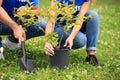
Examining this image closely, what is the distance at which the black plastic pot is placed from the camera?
19.0ft

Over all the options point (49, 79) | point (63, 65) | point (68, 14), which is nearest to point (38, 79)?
point (49, 79)

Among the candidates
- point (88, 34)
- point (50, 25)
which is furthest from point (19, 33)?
point (88, 34)

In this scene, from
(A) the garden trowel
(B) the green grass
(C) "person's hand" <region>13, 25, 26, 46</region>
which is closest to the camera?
(B) the green grass

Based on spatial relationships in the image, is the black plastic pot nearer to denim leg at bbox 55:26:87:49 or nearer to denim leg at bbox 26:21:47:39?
denim leg at bbox 55:26:87:49

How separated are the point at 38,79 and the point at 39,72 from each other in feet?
0.84

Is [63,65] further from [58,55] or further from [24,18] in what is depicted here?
[24,18]

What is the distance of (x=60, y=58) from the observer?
5.85 metres

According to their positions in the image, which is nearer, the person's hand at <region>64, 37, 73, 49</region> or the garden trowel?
the garden trowel

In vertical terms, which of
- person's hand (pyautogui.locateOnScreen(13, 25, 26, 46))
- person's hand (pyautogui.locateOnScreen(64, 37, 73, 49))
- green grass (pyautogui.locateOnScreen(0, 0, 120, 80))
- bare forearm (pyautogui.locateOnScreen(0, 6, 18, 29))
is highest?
bare forearm (pyautogui.locateOnScreen(0, 6, 18, 29))

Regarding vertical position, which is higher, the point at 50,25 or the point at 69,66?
the point at 50,25

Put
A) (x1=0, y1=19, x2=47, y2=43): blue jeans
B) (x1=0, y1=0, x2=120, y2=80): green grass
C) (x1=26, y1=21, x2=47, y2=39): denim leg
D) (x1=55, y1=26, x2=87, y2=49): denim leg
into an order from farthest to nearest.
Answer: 1. (x1=26, y1=21, x2=47, y2=39): denim leg
2. (x1=0, y1=19, x2=47, y2=43): blue jeans
3. (x1=55, y1=26, x2=87, y2=49): denim leg
4. (x1=0, y1=0, x2=120, y2=80): green grass

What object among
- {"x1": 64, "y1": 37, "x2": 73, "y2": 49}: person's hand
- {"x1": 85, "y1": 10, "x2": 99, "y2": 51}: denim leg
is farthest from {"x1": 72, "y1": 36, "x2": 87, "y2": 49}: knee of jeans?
{"x1": 64, "y1": 37, "x2": 73, "y2": 49}: person's hand

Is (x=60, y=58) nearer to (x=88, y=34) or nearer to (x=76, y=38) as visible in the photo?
(x=76, y=38)

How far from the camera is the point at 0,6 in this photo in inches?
243
